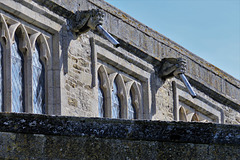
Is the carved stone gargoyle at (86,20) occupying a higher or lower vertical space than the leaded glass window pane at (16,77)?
higher

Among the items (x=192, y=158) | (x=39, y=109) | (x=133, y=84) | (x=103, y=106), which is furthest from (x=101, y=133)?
(x=133, y=84)

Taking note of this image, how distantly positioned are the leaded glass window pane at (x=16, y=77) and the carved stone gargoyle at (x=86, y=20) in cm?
152

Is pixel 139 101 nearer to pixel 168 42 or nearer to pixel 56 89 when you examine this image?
pixel 168 42

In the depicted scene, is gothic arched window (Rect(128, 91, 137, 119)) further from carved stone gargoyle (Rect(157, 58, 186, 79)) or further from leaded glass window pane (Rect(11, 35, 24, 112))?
leaded glass window pane (Rect(11, 35, 24, 112))

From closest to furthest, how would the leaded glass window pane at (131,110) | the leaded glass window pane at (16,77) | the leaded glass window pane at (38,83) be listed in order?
the leaded glass window pane at (16,77) → the leaded glass window pane at (38,83) → the leaded glass window pane at (131,110)

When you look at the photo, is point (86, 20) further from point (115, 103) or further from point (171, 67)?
point (171, 67)

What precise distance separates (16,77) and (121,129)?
757 cm

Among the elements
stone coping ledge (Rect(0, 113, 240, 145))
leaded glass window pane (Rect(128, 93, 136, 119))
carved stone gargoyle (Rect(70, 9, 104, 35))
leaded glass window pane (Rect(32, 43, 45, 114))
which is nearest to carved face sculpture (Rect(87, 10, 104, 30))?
carved stone gargoyle (Rect(70, 9, 104, 35))

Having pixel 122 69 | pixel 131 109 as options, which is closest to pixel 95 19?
pixel 122 69

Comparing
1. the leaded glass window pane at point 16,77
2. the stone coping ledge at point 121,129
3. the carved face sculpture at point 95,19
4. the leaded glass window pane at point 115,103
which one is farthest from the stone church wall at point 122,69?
the stone coping ledge at point 121,129

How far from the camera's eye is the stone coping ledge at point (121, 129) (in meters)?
5.04

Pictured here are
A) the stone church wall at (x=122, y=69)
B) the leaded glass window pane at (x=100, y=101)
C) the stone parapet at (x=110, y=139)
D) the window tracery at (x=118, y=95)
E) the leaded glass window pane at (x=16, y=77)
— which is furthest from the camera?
the window tracery at (x=118, y=95)

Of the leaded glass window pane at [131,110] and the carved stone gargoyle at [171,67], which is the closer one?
the leaded glass window pane at [131,110]

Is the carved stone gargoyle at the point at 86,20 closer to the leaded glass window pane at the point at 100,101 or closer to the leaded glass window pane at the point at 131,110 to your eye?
the leaded glass window pane at the point at 100,101
